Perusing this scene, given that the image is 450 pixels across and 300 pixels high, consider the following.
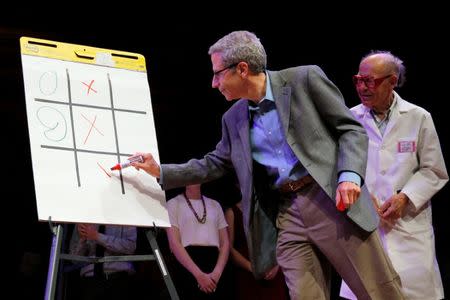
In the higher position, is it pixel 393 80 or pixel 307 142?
pixel 393 80

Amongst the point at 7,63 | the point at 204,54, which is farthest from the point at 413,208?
the point at 7,63

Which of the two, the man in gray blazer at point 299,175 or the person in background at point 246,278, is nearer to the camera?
the man in gray blazer at point 299,175

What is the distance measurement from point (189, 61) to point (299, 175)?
11.0 feet

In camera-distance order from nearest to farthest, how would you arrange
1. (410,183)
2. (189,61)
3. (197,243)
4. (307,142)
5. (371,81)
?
Result: (307,142) → (410,183) → (371,81) → (197,243) → (189,61)

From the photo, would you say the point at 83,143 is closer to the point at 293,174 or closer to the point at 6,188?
the point at 293,174

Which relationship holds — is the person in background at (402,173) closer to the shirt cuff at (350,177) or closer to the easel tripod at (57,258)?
the shirt cuff at (350,177)

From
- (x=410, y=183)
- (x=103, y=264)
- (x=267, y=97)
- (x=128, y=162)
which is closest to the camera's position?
(x=267, y=97)

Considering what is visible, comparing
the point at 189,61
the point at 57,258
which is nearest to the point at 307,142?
the point at 57,258

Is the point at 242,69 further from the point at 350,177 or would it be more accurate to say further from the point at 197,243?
the point at 197,243

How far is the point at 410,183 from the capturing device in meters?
3.27

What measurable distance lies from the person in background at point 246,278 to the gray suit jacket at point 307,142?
1.83 meters

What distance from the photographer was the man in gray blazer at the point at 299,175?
2436 millimetres

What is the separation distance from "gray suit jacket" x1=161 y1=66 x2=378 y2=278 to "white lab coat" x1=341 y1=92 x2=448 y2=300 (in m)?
0.81

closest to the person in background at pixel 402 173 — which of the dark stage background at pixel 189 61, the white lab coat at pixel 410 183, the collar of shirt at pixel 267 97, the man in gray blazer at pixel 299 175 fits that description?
the white lab coat at pixel 410 183
